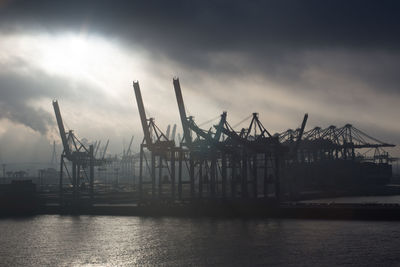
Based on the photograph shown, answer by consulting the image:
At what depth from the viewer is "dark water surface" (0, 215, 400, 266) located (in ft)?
141

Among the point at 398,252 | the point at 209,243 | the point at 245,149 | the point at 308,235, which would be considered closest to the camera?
the point at 398,252

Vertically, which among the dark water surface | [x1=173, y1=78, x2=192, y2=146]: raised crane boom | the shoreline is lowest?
the dark water surface

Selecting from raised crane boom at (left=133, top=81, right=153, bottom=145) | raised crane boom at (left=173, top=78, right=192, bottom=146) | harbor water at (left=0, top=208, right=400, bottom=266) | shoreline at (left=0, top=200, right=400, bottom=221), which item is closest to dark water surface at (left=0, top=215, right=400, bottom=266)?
harbor water at (left=0, top=208, right=400, bottom=266)

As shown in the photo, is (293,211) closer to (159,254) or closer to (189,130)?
(189,130)

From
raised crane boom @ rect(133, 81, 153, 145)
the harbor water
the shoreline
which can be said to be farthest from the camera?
raised crane boom @ rect(133, 81, 153, 145)

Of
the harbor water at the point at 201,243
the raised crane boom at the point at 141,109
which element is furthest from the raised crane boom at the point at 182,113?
the harbor water at the point at 201,243

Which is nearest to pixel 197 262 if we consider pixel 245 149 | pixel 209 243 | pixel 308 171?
pixel 209 243

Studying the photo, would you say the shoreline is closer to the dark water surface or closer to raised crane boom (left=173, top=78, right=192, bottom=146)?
the dark water surface

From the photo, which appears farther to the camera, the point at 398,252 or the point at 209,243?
the point at 209,243

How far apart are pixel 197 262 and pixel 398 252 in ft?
60.9

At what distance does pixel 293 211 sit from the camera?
7494 centimetres

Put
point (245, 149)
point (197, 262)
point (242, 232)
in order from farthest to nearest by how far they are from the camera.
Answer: point (245, 149) → point (242, 232) → point (197, 262)

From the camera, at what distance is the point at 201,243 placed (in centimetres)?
5122

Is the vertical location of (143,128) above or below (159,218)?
above
